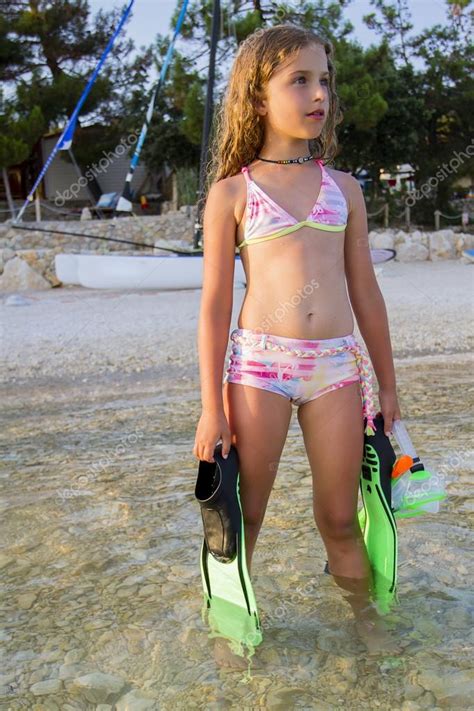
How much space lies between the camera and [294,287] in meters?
2.08

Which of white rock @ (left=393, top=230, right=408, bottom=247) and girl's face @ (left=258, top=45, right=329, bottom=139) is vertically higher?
girl's face @ (left=258, top=45, right=329, bottom=139)

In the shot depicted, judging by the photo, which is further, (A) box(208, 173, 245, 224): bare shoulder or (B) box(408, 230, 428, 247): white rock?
(B) box(408, 230, 428, 247): white rock

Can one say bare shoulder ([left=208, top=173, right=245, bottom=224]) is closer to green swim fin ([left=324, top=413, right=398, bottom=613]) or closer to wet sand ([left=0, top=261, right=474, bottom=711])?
green swim fin ([left=324, top=413, right=398, bottom=613])

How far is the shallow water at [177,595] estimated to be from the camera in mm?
2158

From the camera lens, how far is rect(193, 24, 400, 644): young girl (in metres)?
2.07

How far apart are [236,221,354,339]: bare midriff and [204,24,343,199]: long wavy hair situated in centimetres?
25

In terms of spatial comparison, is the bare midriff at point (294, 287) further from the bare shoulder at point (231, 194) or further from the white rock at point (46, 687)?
the white rock at point (46, 687)

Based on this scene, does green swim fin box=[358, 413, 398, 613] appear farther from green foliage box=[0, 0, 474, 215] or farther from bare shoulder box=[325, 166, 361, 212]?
green foliage box=[0, 0, 474, 215]

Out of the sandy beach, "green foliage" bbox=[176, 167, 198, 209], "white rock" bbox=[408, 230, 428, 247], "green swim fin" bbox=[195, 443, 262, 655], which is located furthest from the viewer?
"green foliage" bbox=[176, 167, 198, 209]

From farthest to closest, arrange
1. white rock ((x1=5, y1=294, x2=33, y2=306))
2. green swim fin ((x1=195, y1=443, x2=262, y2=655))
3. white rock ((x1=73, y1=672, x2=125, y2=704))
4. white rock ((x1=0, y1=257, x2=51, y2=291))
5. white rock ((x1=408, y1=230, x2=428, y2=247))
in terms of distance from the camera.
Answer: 1. white rock ((x1=408, y1=230, x2=428, y2=247))
2. white rock ((x1=0, y1=257, x2=51, y2=291))
3. white rock ((x1=5, y1=294, x2=33, y2=306))
4. white rock ((x1=73, y1=672, x2=125, y2=704))
5. green swim fin ((x1=195, y1=443, x2=262, y2=655))

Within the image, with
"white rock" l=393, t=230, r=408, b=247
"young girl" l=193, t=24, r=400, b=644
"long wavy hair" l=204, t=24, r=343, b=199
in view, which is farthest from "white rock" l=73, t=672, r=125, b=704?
"white rock" l=393, t=230, r=408, b=247

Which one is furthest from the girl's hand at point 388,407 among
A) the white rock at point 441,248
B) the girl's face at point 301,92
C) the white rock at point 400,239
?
the white rock at point 400,239

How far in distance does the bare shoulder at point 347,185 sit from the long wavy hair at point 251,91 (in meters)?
0.11

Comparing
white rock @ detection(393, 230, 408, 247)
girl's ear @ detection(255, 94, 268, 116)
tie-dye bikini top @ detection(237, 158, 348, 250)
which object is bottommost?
white rock @ detection(393, 230, 408, 247)
